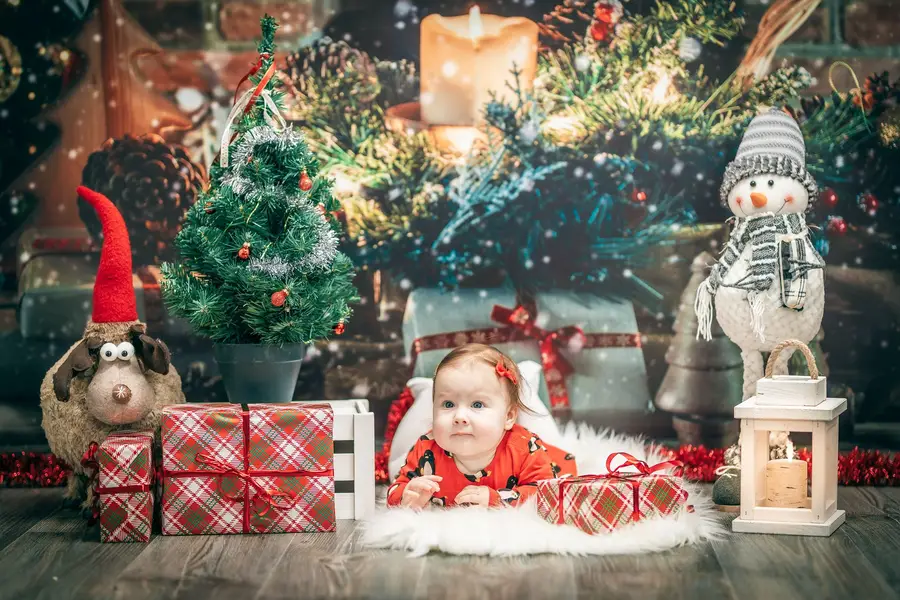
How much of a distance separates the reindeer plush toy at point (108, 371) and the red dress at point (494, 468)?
2.99 ft

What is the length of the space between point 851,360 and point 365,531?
2.35m

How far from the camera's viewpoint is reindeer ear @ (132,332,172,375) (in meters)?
3.83

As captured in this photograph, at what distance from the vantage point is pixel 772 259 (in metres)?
4.14

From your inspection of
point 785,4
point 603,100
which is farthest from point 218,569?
point 785,4

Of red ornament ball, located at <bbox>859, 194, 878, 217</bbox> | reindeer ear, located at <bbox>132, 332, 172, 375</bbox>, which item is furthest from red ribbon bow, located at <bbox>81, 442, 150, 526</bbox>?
red ornament ball, located at <bbox>859, 194, 878, 217</bbox>

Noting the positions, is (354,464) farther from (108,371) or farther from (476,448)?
(108,371)

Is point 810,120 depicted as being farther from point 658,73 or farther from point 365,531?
point 365,531

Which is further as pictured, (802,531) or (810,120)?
(810,120)

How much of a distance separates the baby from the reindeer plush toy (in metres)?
0.93

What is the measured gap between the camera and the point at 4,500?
4.26 meters

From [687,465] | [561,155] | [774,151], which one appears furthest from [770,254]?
[561,155]

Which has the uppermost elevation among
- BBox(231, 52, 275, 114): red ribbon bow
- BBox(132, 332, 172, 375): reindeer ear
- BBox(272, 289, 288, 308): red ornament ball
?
BBox(231, 52, 275, 114): red ribbon bow

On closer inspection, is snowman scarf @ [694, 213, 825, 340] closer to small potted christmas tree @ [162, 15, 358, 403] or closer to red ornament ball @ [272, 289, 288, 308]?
small potted christmas tree @ [162, 15, 358, 403]

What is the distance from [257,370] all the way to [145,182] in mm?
1219
